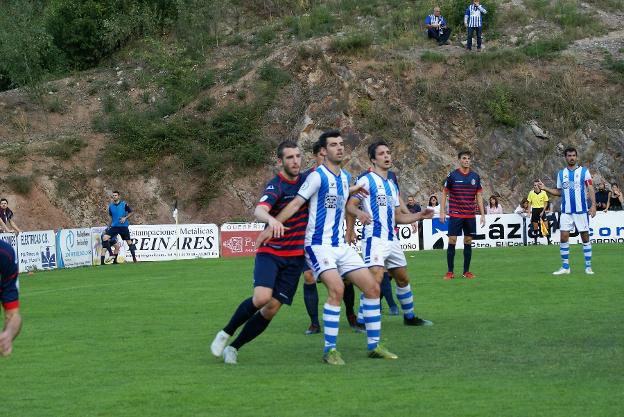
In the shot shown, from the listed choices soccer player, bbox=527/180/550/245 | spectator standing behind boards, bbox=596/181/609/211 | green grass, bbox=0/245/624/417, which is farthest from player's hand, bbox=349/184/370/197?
spectator standing behind boards, bbox=596/181/609/211

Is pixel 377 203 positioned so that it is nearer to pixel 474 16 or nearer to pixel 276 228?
pixel 276 228

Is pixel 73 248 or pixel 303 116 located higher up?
pixel 303 116

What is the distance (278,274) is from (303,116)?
34726 millimetres

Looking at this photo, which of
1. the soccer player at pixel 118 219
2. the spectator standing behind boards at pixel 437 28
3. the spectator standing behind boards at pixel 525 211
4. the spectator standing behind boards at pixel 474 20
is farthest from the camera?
the spectator standing behind boards at pixel 437 28

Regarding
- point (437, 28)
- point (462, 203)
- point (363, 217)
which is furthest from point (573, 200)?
point (437, 28)

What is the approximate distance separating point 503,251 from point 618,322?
17.0 meters

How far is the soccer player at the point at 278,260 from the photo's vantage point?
10.1 meters

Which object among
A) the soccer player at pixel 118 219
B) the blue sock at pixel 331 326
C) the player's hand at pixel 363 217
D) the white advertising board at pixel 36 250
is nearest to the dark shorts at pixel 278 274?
the blue sock at pixel 331 326

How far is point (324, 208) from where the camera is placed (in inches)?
409

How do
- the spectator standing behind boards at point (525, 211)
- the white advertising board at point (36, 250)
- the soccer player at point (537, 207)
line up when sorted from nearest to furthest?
1. the white advertising board at point (36, 250)
2. the soccer player at point (537, 207)
3. the spectator standing behind boards at point (525, 211)

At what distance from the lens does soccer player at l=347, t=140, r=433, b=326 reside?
1208 centimetres

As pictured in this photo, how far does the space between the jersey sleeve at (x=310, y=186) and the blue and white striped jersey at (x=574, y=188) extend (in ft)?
34.4

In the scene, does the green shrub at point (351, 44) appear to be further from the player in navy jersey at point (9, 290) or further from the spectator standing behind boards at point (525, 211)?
the player in navy jersey at point (9, 290)

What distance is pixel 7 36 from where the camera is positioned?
46.1 metres
